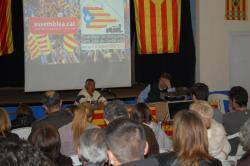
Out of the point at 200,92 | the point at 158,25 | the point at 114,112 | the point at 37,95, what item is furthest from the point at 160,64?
the point at 114,112

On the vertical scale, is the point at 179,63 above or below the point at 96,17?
below

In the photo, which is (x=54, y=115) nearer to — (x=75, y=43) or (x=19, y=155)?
(x=19, y=155)

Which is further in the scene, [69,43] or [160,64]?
[160,64]

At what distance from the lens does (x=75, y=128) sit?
3.98 meters

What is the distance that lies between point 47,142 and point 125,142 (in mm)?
1049

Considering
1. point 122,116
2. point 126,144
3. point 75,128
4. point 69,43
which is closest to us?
point 126,144

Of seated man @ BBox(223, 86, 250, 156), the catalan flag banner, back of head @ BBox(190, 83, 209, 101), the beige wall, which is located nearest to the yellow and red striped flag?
the beige wall

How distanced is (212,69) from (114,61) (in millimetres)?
2373

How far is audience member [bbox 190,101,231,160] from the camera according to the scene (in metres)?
3.48

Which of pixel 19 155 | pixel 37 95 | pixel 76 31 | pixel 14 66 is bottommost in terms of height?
pixel 37 95

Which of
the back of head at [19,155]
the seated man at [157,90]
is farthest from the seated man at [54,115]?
the seated man at [157,90]

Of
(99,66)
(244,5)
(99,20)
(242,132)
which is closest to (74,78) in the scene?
(99,66)

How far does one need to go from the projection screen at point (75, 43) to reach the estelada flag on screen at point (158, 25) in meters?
0.41

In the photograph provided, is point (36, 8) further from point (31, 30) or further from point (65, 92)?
point (65, 92)
